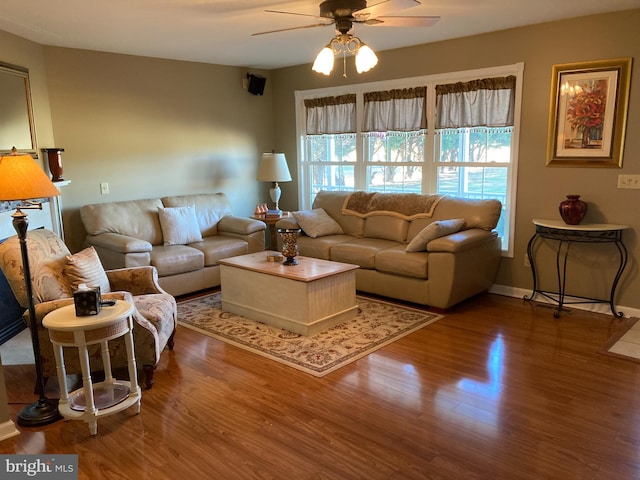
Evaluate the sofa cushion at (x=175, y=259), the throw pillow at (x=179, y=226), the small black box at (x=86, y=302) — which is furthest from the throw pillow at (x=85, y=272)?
the throw pillow at (x=179, y=226)

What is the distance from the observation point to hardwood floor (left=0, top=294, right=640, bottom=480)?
7.32 feet

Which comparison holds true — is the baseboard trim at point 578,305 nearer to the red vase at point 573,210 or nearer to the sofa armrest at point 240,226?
the red vase at point 573,210

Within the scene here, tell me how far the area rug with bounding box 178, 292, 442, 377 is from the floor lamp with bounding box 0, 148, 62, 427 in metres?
1.28

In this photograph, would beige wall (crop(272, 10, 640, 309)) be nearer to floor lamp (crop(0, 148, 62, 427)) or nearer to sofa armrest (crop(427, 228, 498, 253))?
sofa armrest (crop(427, 228, 498, 253))

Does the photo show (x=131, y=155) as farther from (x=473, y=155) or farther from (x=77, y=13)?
(x=473, y=155)

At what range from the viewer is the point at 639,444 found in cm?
234

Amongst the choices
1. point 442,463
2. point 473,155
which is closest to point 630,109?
point 473,155

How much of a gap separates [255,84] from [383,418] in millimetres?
4674

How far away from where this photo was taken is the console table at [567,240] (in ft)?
12.9

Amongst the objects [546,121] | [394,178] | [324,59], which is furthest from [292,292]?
[546,121]

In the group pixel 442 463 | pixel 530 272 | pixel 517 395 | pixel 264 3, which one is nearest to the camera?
pixel 442 463

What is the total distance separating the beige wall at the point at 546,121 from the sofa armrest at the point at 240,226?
2228 mm

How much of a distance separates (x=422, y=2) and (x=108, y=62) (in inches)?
126

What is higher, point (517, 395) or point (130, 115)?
point (130, 115)
